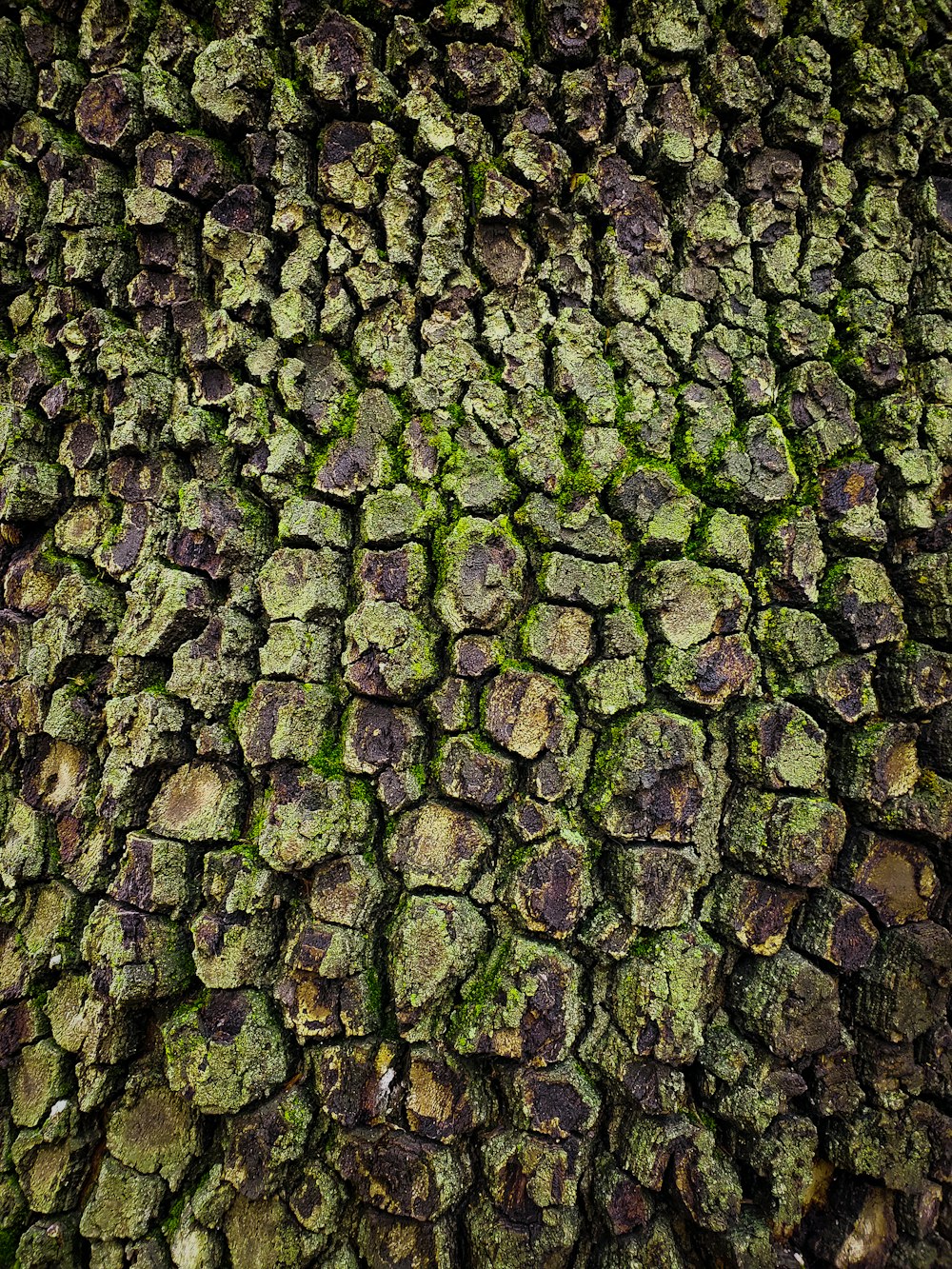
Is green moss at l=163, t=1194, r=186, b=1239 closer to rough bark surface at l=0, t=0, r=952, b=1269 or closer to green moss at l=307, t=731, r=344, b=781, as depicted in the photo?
rough bark surface at l=0, t=0, r=952, b=1269

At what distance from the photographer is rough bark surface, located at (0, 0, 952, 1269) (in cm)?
162

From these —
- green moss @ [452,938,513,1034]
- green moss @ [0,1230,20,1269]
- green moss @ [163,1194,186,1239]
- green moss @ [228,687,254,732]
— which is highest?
green moss @ [228,687,254,732]

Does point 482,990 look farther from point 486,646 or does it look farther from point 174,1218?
point 174,1218

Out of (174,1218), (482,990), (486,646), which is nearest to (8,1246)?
(174,1218)

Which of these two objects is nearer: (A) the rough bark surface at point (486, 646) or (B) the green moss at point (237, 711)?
(A) the rough bark surface at point (486, 646)

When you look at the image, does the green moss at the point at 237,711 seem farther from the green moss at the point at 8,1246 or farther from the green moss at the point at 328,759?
the green moss at the point at 8,1246

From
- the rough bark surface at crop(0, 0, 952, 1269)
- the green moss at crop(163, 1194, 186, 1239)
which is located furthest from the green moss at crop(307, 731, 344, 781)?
the green moss at crop(163, 1194, 186, 1239)

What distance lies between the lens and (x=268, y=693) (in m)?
1.70

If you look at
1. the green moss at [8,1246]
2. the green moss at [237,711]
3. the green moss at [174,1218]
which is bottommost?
the green moss at [8,1246]

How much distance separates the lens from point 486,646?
1.67 meters

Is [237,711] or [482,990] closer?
[482,990]

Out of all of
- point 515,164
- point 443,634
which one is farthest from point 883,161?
point 443,634

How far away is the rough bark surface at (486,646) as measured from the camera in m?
1.62

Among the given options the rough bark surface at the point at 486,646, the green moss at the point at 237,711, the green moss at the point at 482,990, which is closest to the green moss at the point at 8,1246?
the rough bark surface at the point at 486,646
